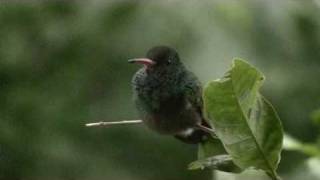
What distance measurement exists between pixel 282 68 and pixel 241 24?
29 cm

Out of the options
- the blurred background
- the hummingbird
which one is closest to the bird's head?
the hummingbird

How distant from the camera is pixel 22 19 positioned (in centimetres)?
221

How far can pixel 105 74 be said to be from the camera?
2293 mm

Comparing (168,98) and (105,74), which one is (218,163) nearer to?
(168,98)

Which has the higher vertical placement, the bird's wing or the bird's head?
the bird's head

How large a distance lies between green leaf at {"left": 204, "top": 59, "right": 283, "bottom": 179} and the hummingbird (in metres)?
0.02

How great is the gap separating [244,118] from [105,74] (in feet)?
5.46

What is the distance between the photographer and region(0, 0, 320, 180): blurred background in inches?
81.1

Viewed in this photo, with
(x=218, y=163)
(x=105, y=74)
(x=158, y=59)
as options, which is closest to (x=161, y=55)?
(x=158, y=59)

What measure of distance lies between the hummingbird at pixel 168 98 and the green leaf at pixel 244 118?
24mm

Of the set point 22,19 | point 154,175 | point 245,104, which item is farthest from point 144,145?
point 245,104

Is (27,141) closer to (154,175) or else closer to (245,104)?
(154,175)

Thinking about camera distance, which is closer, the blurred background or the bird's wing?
the bird's wing

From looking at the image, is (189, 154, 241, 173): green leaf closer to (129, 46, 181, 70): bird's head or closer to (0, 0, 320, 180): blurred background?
(129, 46, 181, 70): bird's head
